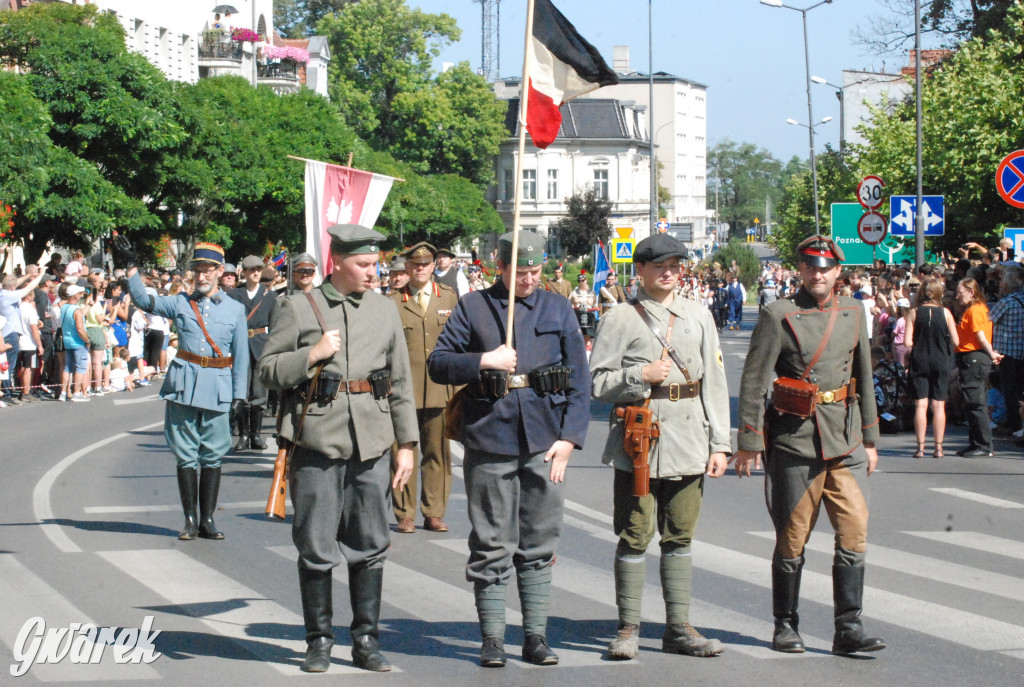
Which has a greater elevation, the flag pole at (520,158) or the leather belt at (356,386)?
the flag pole at (520,158)

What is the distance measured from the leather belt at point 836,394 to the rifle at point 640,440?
2.56 ft

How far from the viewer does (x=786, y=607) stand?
6.57 metres

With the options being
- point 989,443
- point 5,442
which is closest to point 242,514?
point 5,442

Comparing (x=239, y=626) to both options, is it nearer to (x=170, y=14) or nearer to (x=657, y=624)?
Answer: (x=657, y=624)

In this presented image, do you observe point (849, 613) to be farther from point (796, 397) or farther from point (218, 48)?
point (218, 48)

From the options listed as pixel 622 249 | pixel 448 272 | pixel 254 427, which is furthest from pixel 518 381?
pixel 622 249

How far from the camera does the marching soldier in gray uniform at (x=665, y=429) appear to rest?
21.1 feet

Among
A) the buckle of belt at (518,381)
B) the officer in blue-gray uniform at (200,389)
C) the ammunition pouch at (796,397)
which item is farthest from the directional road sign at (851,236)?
the buckle of belt at (518,381)

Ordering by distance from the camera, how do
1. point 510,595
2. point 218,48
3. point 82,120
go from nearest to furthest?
point 510,595 → point 82,120 → point 218,48

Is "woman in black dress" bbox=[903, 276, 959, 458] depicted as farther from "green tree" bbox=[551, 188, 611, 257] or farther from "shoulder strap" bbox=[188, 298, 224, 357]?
"green tree" bbox=[551, 188, 611, 257]

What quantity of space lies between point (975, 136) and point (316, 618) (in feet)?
86.3

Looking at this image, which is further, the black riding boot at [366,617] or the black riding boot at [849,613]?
the black riding boot at [849,613]

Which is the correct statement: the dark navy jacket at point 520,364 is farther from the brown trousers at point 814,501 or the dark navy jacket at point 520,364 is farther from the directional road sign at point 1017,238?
the directional road sign at point 1017,238

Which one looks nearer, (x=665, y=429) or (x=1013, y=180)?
(x=665, y=429)
